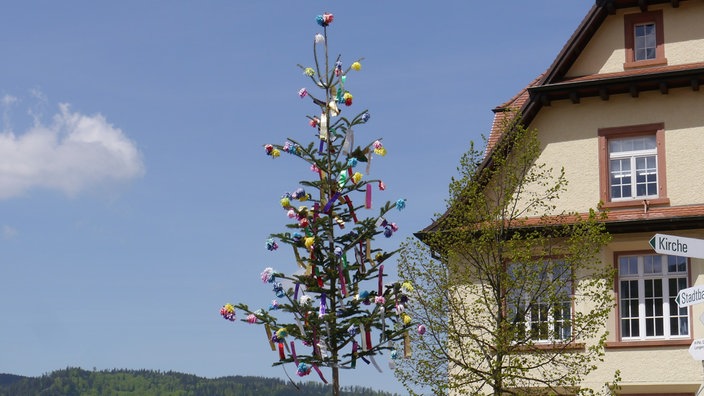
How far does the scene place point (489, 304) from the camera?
28625 millimetres

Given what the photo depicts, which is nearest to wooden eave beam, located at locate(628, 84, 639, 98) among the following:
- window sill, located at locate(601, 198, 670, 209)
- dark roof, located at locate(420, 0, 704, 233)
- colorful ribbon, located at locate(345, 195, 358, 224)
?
dark roof, located at locate(420, 0, 704, 233)

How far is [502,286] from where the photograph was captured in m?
27.7

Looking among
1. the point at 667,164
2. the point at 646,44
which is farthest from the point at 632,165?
the point at 646,44

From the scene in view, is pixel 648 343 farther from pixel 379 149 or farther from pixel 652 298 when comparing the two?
pixel 379 149

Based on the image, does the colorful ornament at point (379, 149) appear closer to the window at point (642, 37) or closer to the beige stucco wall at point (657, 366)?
the beige stucco wall at point (657, 366)

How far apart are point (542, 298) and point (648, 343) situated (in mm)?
3723

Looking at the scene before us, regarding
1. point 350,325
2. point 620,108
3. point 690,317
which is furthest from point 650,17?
point 350,325

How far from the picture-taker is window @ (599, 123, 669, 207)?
3133 cm

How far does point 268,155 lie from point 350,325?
13.0 feet

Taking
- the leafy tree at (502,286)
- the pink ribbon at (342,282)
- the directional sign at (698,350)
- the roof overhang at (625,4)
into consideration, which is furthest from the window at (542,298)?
the directional sign at (698,350)

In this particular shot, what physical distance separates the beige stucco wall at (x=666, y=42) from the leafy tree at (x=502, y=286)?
4.10m

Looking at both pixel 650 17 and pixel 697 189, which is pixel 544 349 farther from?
pixel 650 17

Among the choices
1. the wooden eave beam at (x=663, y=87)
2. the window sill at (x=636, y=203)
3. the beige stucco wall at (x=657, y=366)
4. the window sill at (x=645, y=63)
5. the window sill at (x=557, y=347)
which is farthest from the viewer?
the window sill at (x=645, y=63)

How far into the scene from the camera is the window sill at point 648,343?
1181 inches
